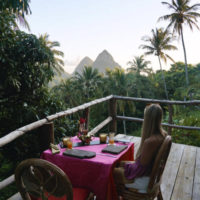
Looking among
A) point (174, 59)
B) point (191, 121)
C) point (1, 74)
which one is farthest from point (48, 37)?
point (191, 121)

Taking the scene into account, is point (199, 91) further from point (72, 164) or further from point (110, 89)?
point (72, 164)

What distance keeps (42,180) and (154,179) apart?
→ 77 centimetres

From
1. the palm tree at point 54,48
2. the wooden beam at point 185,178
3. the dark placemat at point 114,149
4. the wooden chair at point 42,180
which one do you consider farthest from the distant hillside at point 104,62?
the wooden chair at point 42,180

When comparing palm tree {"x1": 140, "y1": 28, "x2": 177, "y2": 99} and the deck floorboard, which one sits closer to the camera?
the deck floorboard

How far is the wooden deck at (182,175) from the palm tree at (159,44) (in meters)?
22.0

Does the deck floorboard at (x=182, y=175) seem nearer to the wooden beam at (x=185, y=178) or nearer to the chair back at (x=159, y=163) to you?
the wooden beam at (x=185, y=178)

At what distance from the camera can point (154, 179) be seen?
1486 millimetres

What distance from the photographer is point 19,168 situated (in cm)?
119

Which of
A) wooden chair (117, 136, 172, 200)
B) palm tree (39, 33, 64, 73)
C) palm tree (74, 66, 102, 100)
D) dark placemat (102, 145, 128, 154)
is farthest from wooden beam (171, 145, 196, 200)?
palm tree (39, 33, 64, 73)

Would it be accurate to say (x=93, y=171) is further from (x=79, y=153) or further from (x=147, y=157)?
(x=147, y=157)

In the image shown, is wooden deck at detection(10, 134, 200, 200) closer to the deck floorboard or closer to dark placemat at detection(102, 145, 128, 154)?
the deck floorboard

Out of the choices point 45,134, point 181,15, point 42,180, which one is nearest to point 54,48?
point 181,15

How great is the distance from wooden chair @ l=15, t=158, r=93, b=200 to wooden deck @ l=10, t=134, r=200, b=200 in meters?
1.04

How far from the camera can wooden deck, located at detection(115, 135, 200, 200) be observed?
7.09 ft
